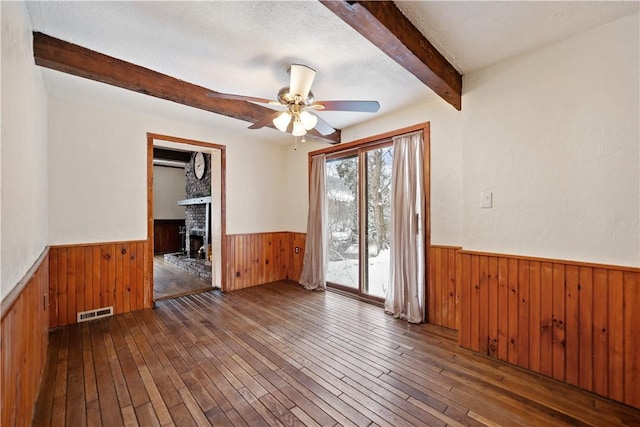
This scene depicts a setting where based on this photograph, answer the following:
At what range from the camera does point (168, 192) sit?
8.14 m

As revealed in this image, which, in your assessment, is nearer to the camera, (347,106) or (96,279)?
(347,106)

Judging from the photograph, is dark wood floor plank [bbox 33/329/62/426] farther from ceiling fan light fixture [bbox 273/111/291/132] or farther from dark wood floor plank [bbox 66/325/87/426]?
ceiling fan light fixture [bbox 273/111/291/132]

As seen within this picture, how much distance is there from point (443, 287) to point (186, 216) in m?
6.32

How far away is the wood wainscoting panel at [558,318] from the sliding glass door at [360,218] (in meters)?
1.27

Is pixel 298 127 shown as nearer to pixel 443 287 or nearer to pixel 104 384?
pixel 443 287

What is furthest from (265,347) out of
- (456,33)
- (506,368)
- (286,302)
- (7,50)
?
(456,33)

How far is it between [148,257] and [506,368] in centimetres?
392

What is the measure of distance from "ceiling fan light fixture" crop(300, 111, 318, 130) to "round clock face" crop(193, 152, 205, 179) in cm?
456

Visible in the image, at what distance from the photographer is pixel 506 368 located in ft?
6.87

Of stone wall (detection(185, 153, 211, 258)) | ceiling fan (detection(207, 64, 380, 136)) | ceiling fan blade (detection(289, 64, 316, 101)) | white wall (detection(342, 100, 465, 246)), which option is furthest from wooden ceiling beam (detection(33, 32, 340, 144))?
stone wall (detection(185, 153, 211, 258))

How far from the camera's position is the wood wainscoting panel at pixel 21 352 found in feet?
3.74

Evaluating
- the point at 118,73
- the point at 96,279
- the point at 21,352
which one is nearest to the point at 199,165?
the point at 96,279

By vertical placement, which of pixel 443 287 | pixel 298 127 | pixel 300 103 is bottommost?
pixel 443 287

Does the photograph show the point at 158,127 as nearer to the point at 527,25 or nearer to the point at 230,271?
the point at 230,271
